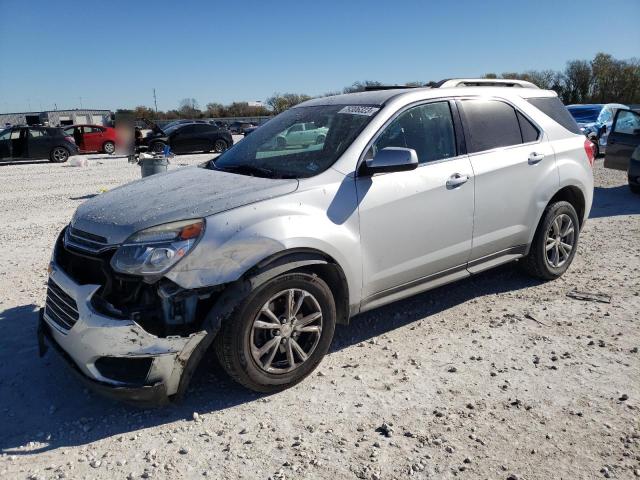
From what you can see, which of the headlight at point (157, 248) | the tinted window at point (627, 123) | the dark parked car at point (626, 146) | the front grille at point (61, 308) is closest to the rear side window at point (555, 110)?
the headlight at point (157, 248)

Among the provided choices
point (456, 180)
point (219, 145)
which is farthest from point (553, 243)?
point (219, 145)

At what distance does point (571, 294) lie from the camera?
477cm

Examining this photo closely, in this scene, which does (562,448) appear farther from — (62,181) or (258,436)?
(62,181)

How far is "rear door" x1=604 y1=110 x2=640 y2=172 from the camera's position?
9531mm

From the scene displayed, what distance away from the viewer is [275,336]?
3.17 m

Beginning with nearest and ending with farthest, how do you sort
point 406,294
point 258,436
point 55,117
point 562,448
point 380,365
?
1. point 562,448
2. point 258,436
3. point 380,365
4. point 406,294
5. point 55,117

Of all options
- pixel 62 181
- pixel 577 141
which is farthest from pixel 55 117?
pixel 577 141

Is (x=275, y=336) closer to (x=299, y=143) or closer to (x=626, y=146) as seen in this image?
(x=299, y=143)

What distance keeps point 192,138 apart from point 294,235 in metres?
20.5

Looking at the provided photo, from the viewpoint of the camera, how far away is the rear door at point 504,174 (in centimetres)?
418

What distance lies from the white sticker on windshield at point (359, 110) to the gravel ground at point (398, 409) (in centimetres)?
171

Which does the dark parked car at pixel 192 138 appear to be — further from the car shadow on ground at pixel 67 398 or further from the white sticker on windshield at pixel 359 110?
the white sticker on windshield at pixel 359 110

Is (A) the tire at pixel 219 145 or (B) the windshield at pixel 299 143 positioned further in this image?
(A) the tire at pixel 219 145

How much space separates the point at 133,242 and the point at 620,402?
9.84ft
